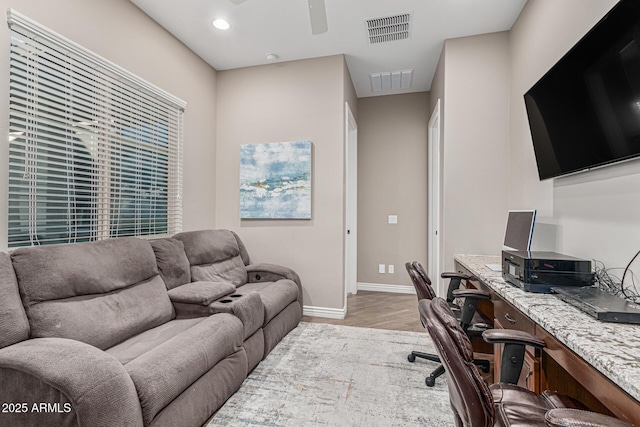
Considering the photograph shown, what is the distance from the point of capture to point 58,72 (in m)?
2.04

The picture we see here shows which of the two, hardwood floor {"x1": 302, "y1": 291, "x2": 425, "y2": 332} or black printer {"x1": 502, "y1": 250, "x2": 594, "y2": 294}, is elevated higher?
black printer {"x1": 502, "y1": 250, "x2": 594, "y2": 294}

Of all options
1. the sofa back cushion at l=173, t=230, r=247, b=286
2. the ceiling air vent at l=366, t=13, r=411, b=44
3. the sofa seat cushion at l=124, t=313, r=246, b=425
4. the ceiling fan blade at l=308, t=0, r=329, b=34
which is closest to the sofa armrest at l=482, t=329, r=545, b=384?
the sofa seat cushion at l=124, t=313, r=246, b=425

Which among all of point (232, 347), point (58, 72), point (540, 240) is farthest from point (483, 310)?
point (58, 72)

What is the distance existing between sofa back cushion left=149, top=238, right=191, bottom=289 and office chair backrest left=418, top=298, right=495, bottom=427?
217 centimetres

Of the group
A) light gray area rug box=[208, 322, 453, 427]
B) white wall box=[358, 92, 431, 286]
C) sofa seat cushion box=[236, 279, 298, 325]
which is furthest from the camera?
white wall box=[358, 92, 431, 286]

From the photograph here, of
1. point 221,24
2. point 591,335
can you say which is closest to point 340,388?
point 591,335

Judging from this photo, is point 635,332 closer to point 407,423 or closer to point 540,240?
point 407,423

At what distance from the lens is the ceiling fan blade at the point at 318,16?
2.46 m

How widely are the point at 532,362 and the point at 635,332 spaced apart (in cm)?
41

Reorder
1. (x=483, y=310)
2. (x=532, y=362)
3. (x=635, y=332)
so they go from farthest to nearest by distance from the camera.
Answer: (x=483, y=310) < (x=532, y=362) < (x=635, y=332)

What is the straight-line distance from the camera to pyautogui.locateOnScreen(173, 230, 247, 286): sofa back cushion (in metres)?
2.82

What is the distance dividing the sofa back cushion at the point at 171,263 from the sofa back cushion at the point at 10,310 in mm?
936

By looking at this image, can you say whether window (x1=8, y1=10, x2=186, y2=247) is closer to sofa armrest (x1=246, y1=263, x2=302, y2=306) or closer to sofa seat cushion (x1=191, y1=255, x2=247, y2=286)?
sofa seat cushion (x1=191, y1=255, x2=247, y2=286)

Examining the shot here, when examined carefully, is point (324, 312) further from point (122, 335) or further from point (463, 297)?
point (122, 335)
